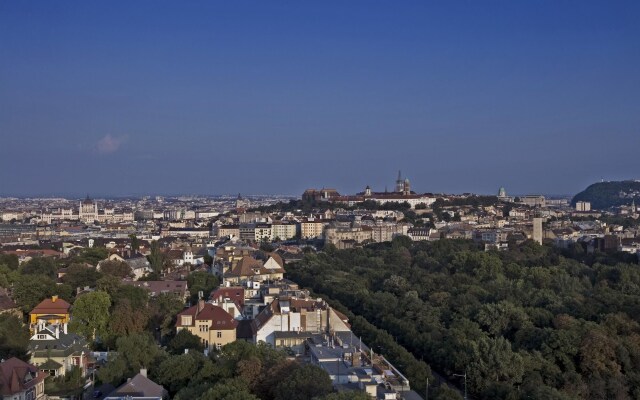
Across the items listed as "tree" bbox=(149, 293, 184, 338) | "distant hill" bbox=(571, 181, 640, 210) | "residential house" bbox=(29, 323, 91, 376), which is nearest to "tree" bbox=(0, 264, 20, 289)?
"tree" bbox=(149, 293, 184, 338)

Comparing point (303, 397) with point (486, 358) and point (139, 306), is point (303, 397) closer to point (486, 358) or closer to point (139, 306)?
point (486, 358)

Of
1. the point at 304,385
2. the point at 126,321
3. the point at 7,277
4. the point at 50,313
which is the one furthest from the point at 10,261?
the point at 304,385

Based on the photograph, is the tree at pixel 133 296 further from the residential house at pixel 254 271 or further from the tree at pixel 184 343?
the residential house at pixel 254 271

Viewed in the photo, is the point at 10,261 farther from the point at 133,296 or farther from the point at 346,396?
the point at 346,396

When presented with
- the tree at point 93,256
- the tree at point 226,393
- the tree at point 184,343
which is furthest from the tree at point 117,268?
the tree at point 226,393

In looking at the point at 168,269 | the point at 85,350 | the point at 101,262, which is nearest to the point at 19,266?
the point at 101,262

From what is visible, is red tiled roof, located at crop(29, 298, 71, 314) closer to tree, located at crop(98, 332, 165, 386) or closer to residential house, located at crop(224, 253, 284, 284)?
tree, located at crop(98, 332, 165, 386)
